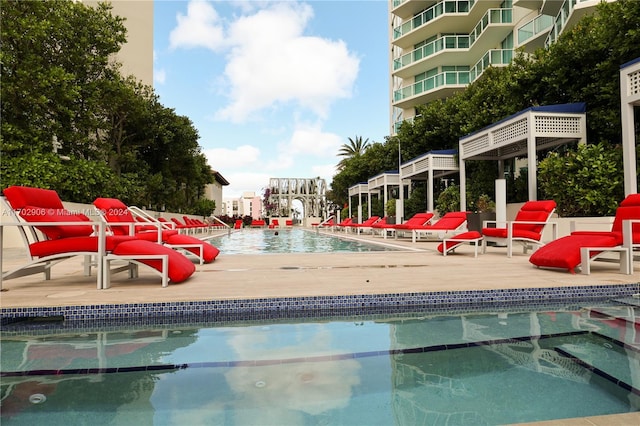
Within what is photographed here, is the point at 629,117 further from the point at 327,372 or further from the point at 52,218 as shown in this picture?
the point at 52,218

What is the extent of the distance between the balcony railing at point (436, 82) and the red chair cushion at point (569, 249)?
22.7m

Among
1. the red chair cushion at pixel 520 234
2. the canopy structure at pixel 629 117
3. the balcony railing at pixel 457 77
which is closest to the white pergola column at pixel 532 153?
the canopy structure at pixel 629 117

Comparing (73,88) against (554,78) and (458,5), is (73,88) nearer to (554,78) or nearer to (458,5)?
(554,78)

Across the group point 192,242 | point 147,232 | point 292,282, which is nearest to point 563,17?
point 192,242

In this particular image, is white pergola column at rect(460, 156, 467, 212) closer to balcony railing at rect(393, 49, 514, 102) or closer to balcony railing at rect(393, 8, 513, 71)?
balcony railing at rect(393, 49, 514, 102)

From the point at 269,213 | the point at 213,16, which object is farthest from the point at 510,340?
the point at 269,213

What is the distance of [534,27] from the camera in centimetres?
1975

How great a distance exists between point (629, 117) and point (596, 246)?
13.2 ft

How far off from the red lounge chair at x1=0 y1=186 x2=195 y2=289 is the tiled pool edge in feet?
2.49

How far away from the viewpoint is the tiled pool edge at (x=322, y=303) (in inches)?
123

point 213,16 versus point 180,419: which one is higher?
point 213,16

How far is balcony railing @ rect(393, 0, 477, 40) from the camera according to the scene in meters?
25.8

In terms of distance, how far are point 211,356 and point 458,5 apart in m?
28.9

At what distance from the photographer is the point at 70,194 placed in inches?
513
